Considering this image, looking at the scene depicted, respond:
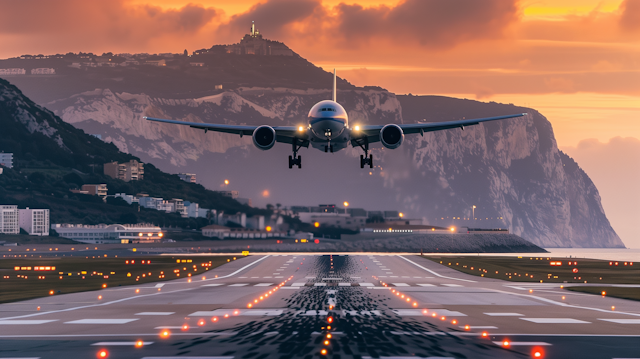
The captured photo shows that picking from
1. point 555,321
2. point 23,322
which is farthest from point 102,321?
point 555,321

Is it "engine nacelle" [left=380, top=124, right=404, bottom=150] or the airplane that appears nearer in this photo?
the airplane

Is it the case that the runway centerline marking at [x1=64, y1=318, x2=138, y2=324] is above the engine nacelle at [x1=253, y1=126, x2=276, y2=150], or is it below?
below

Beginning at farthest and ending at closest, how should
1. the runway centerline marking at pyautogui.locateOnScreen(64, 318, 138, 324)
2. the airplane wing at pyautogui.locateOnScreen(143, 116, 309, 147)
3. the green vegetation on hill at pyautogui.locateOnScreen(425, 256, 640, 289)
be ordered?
the green vegetation on hill at pyautogui.locateOnScreen(425, 256, 640, 289)
the airplane wing at pyautogui.locateOnScreen(143, 116, 309, 147)
the runway centerline marking at pyautogui.locateOnScreen(64, 318, 138, 324)

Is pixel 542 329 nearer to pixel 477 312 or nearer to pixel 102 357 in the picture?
pixel 477 312

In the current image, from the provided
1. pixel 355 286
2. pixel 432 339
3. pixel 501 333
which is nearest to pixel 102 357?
pixel 432 339

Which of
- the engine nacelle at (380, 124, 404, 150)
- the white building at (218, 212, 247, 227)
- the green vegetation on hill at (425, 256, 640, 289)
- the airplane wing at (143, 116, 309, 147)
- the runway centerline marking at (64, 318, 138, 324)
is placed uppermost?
the airplane wing at (143, 116, 309, 147)

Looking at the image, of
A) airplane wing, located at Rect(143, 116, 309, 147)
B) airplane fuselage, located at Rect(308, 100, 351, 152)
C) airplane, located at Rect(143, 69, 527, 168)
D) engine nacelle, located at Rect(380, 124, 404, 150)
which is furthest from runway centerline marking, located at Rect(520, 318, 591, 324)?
airplane wing, located at Rect(143, 116, 309, 147)

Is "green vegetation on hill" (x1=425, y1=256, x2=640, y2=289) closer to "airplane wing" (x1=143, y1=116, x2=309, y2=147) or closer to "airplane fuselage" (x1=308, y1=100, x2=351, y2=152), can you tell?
"airplane wing" (x1=143, y1=116, x2=309, y2=147)

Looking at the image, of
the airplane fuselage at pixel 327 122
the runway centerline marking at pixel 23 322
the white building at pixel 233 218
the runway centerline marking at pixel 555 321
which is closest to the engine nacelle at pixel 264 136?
the airplane fuselage at pixel 327 122

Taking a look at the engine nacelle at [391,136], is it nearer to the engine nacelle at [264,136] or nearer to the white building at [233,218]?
the engine nacelle at [264,136]
